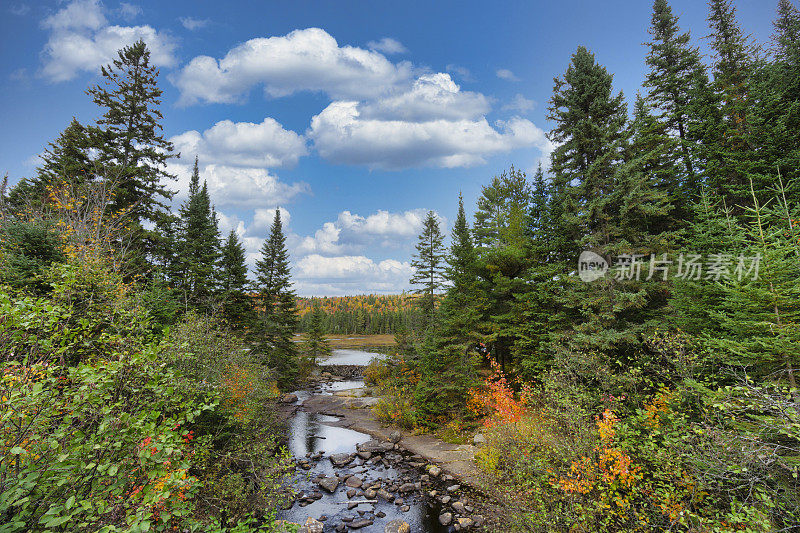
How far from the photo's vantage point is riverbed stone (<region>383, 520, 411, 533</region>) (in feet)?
40.0

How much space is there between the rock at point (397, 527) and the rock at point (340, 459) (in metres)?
6.59

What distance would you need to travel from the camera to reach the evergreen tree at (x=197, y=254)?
26.6m

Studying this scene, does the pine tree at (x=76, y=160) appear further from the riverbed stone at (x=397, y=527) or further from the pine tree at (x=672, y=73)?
the pine tree at (x=672, y=73)

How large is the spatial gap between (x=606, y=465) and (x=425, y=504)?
8.18 m

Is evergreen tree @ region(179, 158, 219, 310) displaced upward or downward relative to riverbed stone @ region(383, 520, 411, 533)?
upward

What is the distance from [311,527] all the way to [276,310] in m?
24.7

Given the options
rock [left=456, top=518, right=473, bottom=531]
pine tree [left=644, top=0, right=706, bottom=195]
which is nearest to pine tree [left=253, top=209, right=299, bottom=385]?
rock [left=456, top=518, right=473, bottom=531]

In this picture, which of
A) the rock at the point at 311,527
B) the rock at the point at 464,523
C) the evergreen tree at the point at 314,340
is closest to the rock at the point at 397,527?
the rock at the point at 464,523

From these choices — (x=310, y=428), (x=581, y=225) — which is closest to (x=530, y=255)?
(x=581, y=225)

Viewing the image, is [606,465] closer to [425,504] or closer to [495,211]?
[425,504]

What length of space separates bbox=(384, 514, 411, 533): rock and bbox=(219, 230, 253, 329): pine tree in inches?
902

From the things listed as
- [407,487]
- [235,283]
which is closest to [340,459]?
[407,487]

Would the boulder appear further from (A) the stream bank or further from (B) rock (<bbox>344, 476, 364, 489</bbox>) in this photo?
(B) rock (<bbox>344, 476, 364, 489</bbox>)

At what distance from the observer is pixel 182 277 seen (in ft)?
88.1
